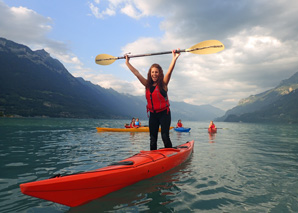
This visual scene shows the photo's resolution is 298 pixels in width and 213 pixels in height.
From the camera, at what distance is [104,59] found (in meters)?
7.50

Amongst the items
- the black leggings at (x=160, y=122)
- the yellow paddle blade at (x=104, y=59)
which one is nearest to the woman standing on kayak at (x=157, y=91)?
the black leggings at (x=160, y=122)

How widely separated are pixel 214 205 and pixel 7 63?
238m

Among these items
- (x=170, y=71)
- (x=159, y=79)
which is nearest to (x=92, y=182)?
(x=159, y=79)

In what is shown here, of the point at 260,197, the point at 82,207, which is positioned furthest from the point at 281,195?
the point at 82,207

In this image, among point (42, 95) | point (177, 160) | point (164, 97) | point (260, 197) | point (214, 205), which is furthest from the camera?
point (42, 95)

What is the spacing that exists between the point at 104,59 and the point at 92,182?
18.2ft

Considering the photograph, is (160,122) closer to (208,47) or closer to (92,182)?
(92,182)

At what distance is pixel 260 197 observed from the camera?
3.69 m

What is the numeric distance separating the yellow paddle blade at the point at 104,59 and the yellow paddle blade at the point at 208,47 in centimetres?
325

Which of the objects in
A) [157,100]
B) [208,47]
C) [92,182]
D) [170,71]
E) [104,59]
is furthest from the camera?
[104,59]

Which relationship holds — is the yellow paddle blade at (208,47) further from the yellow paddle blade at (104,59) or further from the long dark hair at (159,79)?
the yellow paddle blade at (104,59)

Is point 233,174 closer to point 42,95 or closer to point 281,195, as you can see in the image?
point 281,195

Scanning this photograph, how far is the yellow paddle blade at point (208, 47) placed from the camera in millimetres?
6404

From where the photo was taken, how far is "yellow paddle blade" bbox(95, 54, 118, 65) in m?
7.33
